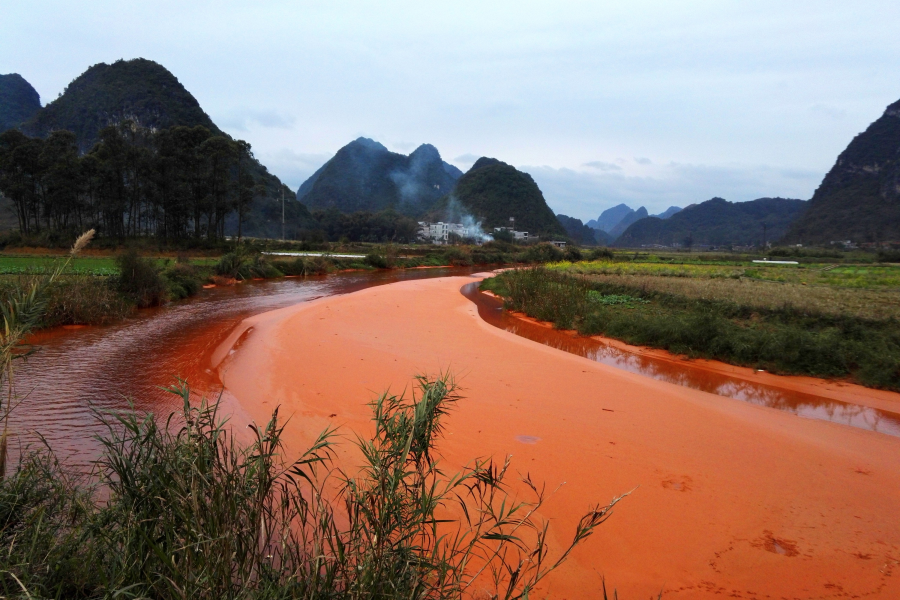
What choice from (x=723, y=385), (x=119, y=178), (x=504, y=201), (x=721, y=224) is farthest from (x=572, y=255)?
(x=721, y=224)

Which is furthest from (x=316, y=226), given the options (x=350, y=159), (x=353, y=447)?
(x=353, y=447)

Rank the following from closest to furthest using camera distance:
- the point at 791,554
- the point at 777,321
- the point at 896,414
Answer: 1. the point at 791,554
2. the point at 896,414
3. the point at 777,321

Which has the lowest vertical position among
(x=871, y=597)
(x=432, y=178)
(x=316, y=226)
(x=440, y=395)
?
(x=871, y=597)

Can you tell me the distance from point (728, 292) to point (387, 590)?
49.3 ft

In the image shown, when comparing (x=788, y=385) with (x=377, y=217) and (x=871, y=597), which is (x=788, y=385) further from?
(x=377, y=217)

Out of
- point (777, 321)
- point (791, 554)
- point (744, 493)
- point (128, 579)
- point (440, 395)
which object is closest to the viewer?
point (128, 579)

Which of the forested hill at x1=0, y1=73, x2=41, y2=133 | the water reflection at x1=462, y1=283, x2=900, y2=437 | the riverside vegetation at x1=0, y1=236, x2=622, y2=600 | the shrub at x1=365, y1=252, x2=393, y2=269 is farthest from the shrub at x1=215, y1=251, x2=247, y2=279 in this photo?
the forested hill at x1=0, y1=73, x2=41, y2=133

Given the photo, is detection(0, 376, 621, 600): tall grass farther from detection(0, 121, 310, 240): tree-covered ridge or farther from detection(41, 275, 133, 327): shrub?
detection(0, 121, 310, 240): tree-covered ridge

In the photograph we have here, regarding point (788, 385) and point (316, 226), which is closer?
point (788, 385)

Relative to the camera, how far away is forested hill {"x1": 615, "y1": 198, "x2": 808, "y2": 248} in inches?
3836

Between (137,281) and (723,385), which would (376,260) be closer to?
(137,281)

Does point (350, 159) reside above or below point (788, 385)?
above

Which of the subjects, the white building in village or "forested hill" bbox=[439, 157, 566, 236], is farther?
"forested hill" bbox=[439, 157, 566, 236]

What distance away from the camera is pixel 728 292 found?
14.4 meters
